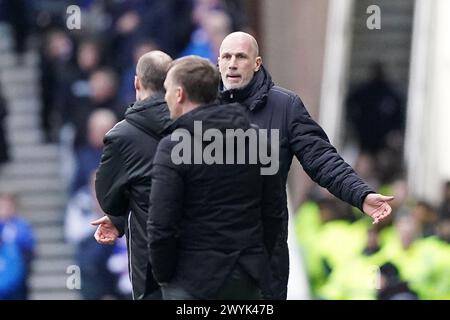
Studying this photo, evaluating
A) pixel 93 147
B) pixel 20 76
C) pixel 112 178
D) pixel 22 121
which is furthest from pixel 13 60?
pixel 112 178

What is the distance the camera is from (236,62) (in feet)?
35.6

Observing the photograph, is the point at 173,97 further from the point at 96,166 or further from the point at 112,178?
the point at 96,166

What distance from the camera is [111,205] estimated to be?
10.5 m

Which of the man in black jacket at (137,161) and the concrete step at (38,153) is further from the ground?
the man in black jacket at (137,161)

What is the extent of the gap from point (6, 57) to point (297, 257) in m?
5.11

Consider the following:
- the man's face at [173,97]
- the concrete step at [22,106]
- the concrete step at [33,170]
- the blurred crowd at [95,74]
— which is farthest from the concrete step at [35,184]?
the man's face at [173,97]

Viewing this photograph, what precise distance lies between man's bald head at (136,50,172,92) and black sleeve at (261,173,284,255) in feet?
2.48

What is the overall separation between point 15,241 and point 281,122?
6784mm

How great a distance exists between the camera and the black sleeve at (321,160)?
1069 cm

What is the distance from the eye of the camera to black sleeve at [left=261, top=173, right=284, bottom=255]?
10.3m

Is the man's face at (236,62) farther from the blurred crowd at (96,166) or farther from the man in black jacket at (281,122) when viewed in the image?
the blurred crowd at (96,166)

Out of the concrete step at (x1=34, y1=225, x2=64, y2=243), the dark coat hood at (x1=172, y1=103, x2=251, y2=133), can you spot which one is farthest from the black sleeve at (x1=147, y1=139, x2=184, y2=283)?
the concrete step at (x1=34, y1=225, x2=64, y2=243)

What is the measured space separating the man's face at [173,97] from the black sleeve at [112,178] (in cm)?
65
